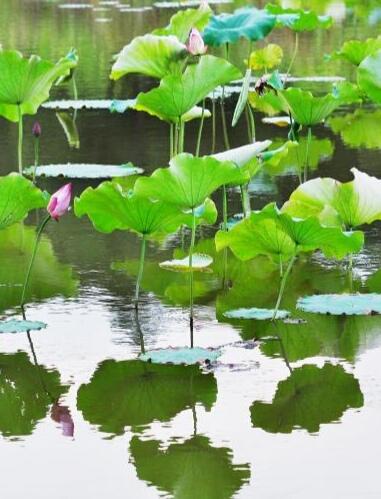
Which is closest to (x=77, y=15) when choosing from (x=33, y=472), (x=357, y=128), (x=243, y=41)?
(x=243, y=41)

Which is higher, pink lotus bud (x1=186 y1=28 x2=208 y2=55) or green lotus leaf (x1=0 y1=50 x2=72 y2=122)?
pink lotus bud (x1=186 y1=28 x2=208 y2=55)

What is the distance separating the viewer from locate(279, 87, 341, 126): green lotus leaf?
4156mm

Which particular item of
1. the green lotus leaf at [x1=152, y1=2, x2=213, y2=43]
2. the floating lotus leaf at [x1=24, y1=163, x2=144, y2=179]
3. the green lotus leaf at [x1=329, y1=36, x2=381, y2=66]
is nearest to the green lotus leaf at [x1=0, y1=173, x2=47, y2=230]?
the floating lotus leaf at [x1=24, y1=163, x2=144, y2=179]

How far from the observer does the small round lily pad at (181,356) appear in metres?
Answer: 2.66

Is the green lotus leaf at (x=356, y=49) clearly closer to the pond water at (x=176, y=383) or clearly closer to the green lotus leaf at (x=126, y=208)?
the pond water at (x=176, y=383)

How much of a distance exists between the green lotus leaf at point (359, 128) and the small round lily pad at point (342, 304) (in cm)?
236

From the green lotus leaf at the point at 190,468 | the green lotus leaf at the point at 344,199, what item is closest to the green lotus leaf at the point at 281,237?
the green lotus leaf at the point at 344,199

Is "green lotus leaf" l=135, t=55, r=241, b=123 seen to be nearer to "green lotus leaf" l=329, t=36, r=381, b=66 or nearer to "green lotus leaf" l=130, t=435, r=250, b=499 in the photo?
"green lotus leaf" l=130, t=435, r=250, b=499

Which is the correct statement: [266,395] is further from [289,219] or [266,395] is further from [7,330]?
[7,330]

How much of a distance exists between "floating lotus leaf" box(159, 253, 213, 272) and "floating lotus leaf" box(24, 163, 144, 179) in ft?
4.02

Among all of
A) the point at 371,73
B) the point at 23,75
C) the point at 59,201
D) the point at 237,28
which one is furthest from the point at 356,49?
the point at 59,201

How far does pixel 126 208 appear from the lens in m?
3.01

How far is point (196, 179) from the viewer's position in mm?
2953

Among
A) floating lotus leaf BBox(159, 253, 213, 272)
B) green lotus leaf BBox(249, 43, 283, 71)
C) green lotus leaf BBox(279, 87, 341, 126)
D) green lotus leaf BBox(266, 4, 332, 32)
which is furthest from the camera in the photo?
green lotus leaf BBox(249, 43, 283, 71)
